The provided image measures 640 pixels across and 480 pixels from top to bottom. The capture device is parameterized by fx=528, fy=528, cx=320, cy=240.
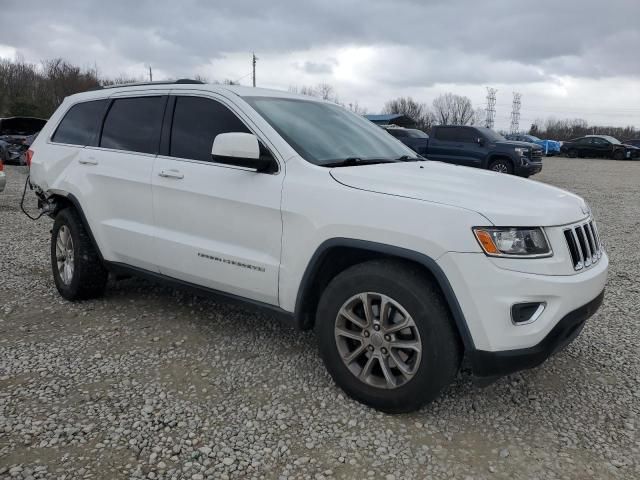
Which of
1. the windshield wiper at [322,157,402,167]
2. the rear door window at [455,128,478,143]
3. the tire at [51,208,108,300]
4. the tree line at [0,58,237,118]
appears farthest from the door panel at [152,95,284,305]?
the tree line at [0,58,237,118]

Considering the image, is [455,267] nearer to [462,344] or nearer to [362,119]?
[462,344]

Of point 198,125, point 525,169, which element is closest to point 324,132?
point 198,125

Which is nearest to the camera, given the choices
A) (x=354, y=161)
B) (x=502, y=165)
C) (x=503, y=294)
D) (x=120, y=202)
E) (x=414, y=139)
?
(x=503, y=294)

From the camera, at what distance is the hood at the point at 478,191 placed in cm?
258

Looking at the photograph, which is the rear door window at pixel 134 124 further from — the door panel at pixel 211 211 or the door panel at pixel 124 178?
the door panel at pixel 211 211

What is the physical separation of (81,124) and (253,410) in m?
3.04

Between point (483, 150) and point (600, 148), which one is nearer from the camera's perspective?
point (483, 150)

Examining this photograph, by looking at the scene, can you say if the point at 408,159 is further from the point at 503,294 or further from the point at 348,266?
the point at 503,294

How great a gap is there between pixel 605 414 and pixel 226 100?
3.01 meters

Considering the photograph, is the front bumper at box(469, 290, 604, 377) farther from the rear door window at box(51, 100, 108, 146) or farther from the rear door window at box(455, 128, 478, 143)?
the rear door window at box(455, 128, 478, 143)

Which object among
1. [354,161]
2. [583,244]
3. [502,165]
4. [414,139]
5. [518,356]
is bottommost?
[518,356]

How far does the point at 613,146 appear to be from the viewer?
32812mm

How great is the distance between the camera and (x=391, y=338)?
280cm

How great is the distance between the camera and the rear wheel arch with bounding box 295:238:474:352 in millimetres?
2580
